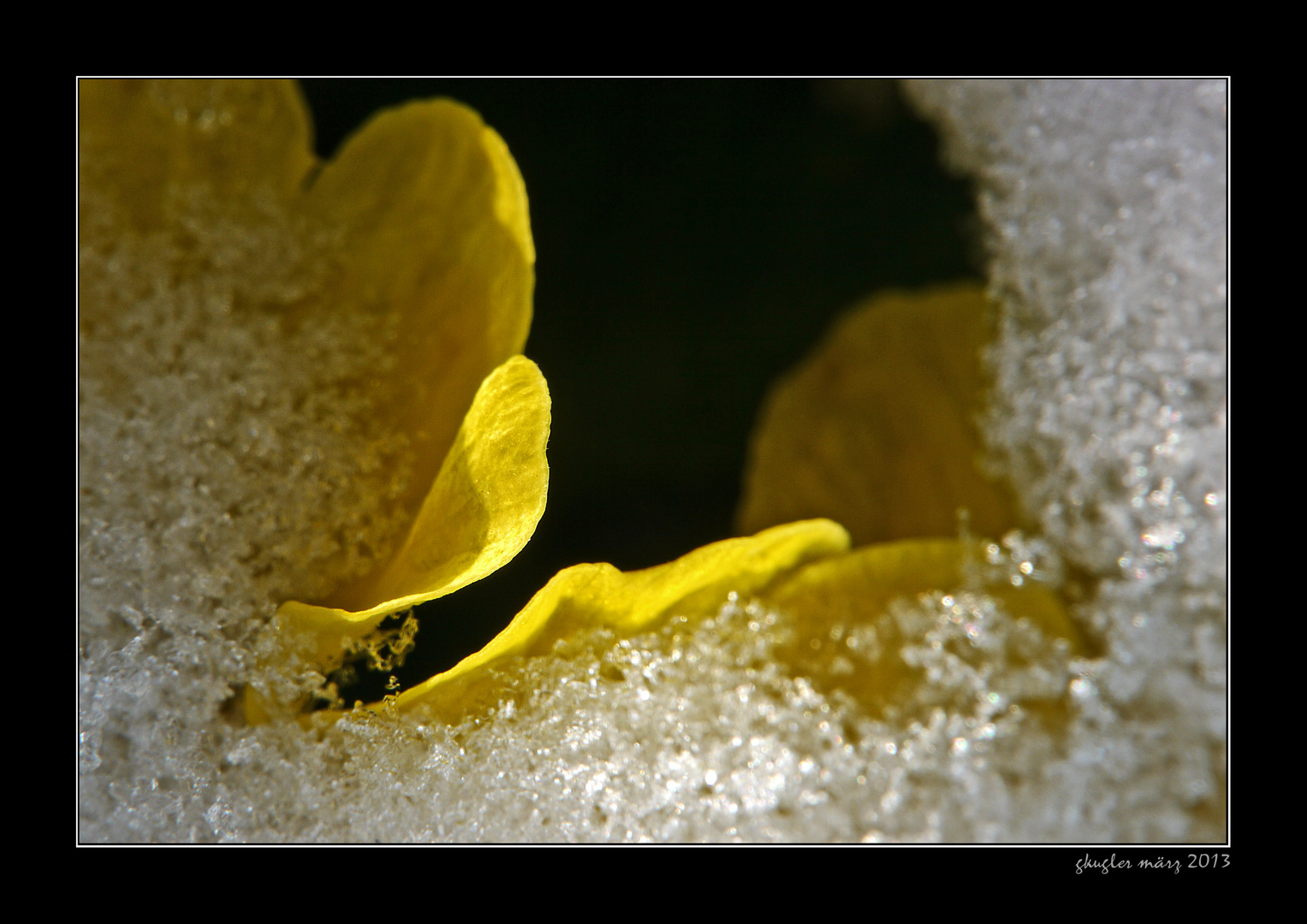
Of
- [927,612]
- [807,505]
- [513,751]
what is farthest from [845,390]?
[513,751]

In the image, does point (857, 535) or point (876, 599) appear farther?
point (857, 535)

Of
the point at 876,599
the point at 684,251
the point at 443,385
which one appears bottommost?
the point at 876,599

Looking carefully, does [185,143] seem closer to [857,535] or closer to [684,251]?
[684,251]

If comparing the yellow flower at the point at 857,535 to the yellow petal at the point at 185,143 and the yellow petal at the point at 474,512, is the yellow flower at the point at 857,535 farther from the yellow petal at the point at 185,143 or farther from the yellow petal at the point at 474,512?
the yellow petal at the point at 185,143

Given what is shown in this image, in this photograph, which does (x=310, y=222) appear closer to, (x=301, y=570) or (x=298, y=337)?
(x=298, y=337)

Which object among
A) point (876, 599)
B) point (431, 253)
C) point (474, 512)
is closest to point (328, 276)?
point (431, 253)

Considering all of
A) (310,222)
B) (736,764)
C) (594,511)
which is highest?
(310,222)
